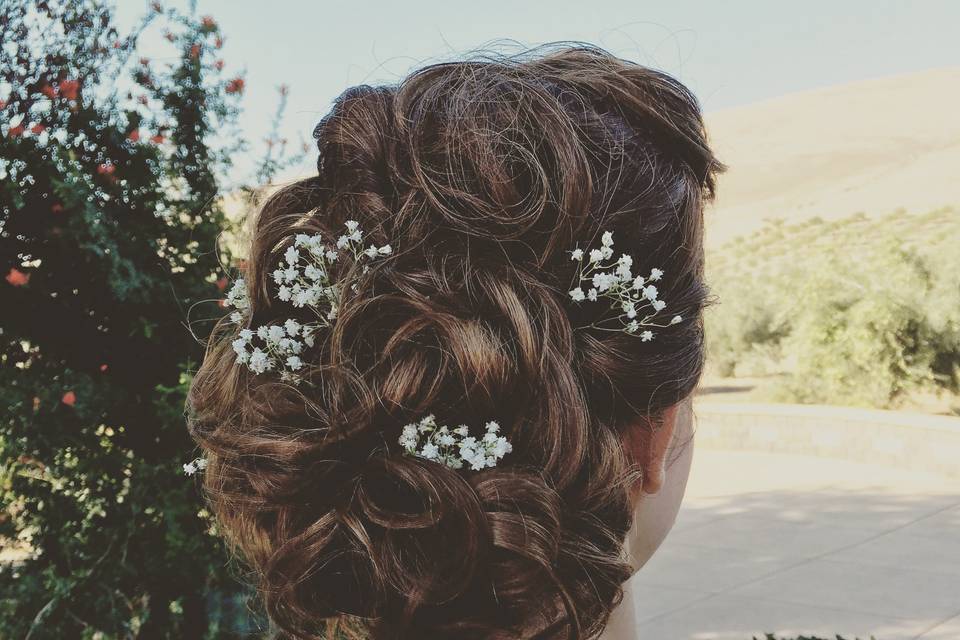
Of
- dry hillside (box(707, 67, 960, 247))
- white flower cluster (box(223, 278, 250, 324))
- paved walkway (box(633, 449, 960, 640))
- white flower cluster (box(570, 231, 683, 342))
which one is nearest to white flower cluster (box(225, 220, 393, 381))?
white flower cluster (box(223, 278, 250, 324))

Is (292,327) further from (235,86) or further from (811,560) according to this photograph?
(811,560)

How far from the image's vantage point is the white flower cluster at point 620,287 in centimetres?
111

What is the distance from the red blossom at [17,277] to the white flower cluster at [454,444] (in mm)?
2616

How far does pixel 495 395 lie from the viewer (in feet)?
3.55

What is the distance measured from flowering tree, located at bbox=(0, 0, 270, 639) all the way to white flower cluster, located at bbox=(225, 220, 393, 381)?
7.49 feet

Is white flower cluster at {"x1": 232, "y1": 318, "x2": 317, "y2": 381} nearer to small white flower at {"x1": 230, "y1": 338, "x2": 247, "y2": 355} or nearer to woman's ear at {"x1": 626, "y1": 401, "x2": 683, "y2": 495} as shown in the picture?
small white flower at {"x1": 230, "y1": 338, "x2": 247, "y2": 355}

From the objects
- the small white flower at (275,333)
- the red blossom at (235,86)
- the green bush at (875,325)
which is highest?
the red blossom at (235,86)

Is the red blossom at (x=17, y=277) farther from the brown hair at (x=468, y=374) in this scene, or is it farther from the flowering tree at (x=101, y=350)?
the brown hair at (x=468, y=374)

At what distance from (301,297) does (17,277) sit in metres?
2.50

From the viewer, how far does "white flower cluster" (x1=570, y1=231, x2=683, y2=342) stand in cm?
111

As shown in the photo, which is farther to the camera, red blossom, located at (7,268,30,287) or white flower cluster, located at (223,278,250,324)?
red blossom, located at (7,268,30,287)

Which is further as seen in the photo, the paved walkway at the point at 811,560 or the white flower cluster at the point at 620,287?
the paved walkway at the point at 811,560

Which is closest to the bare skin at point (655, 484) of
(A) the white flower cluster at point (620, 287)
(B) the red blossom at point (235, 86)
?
(A) the white flower cluster at point (620, 287)

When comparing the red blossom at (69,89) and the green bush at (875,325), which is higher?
the red blossom at (69,89)
